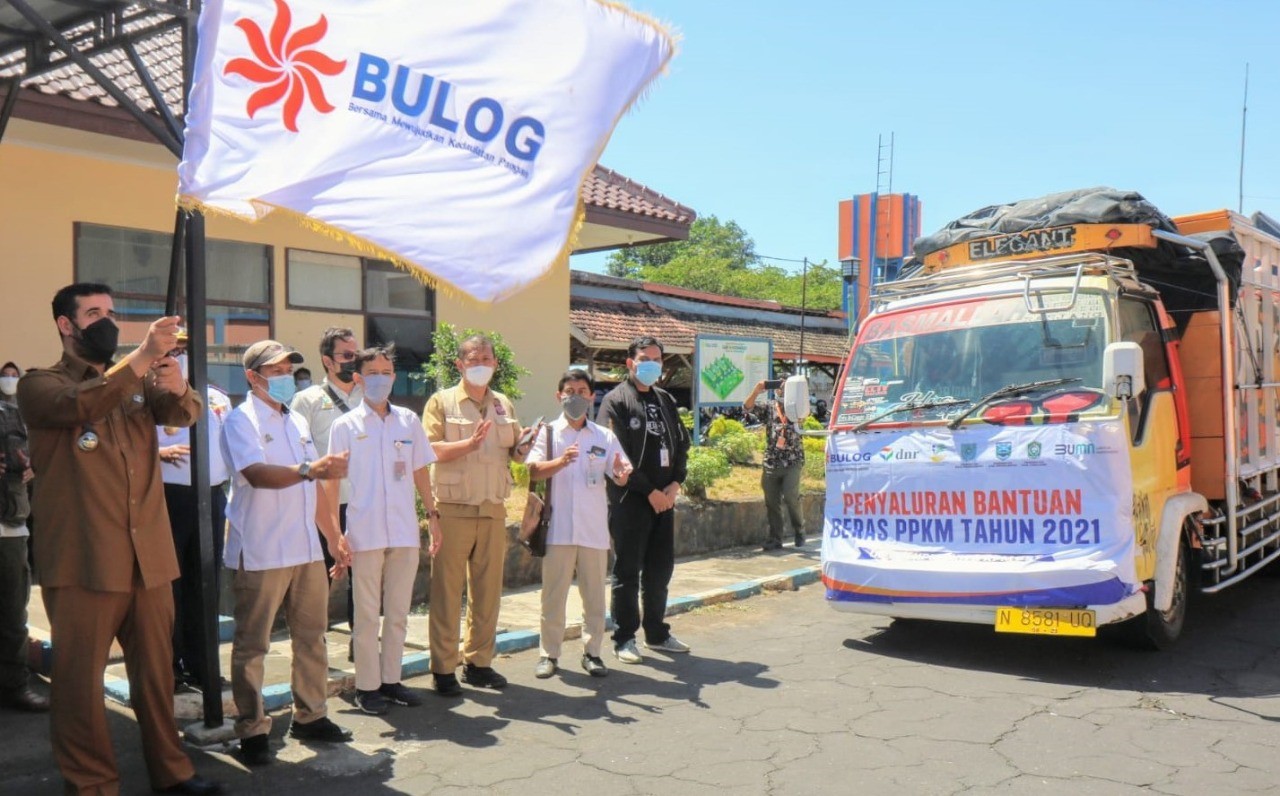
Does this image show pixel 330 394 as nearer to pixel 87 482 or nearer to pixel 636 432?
pixel 636 432

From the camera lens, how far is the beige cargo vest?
245 inches

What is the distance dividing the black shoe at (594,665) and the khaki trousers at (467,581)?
589 mm

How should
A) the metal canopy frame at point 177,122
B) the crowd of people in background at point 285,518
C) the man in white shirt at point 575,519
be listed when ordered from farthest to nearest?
the man in white shirt at point 575,519 → the metal canopy frame at point 177,122 → the crowd of people in background at point 285,518

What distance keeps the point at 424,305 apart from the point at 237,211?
8802mm

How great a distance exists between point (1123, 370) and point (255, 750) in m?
5.13

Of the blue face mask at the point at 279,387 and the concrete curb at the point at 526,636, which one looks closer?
the blue face mask at the point at 279,387

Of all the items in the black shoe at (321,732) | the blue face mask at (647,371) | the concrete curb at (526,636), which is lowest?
the concrete curb at (526,636)

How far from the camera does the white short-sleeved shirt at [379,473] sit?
18.9ft

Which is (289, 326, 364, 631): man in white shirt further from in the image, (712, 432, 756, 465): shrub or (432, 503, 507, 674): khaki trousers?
(712, 432, 756, 465): shrub

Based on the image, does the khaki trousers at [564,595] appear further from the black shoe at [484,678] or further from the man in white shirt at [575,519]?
the black shoe at [484,678]

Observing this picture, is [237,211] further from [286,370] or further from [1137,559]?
[1137,559]

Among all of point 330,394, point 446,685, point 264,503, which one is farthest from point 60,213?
point 446,685

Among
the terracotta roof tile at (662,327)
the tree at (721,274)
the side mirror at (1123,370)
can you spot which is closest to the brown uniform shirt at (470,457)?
the side mirror at (1123,370)

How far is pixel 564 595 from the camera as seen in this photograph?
673 centimetres
